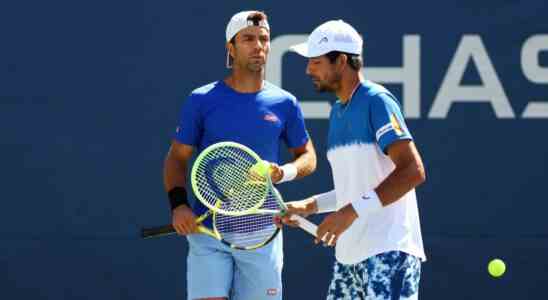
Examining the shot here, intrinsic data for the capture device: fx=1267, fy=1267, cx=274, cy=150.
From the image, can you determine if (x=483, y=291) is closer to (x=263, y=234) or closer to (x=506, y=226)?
(x=506, y=226)

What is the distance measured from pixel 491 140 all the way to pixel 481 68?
405mm

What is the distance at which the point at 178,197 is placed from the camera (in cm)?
551

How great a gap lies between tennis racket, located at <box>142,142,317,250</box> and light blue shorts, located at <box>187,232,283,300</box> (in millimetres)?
85

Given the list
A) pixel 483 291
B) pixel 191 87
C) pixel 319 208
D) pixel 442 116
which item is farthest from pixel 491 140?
pixel 319 208

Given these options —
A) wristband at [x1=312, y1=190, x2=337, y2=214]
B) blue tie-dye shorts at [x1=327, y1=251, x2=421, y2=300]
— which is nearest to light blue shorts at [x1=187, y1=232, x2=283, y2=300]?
wristband at [x1=312, y1=190, x2=337, y2=214]

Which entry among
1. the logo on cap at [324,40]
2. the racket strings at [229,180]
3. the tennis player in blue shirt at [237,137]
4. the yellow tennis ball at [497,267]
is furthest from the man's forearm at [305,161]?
the yellow tennis ball at [497,267]

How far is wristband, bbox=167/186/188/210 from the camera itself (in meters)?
5.50

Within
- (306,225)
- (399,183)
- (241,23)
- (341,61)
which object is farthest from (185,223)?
(399,183)

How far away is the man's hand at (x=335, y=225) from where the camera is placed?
15.1ft

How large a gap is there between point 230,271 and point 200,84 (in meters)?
1.74

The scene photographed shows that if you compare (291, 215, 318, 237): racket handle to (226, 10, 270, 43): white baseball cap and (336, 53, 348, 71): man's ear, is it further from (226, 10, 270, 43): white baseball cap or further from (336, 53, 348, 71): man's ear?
(226, 10, 270, 43): white baseball cap

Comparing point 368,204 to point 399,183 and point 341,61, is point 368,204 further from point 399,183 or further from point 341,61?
point 341,61

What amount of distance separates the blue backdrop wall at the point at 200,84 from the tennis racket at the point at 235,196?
1.58m

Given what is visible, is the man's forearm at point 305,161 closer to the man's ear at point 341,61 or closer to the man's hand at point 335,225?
the man's ear at point 341,61
